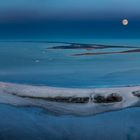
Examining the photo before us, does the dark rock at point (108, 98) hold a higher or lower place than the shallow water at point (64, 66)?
lower

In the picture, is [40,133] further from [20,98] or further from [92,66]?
[92,66]

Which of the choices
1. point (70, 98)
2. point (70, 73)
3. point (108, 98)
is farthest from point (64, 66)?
point (108, 98)

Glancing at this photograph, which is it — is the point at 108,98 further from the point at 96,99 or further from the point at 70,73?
the point at 70,73

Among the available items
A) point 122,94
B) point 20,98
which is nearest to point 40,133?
point 20,98

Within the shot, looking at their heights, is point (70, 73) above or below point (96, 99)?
above

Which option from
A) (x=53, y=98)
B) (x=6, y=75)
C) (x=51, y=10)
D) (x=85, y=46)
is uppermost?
(x=51, y=10)

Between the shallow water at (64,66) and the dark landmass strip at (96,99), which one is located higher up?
the shallow water at (64,66)
